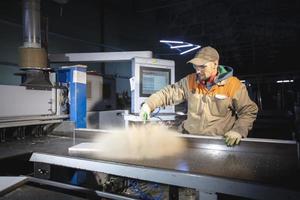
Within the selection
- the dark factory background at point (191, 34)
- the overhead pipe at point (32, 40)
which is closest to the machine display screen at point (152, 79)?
the overhead pipe at point (32, 40)

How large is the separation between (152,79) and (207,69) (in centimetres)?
163

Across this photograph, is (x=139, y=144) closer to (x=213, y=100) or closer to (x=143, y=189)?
(x=143, y=189)

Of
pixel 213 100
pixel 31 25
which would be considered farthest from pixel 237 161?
pixel 31 25

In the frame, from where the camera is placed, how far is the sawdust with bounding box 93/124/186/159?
1623mm

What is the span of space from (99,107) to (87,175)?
2.26 metres

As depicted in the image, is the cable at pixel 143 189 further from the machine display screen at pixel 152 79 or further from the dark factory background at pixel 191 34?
the dark factory background at pixel 191 34

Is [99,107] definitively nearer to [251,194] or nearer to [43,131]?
[43,131]

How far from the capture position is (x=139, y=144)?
188cm

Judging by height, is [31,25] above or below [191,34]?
below

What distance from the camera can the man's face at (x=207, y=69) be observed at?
2.12m

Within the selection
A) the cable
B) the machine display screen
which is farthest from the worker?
the machine display screen

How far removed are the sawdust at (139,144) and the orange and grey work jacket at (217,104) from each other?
0.33 meters

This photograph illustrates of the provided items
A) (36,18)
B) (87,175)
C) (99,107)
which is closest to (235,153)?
(87,175)

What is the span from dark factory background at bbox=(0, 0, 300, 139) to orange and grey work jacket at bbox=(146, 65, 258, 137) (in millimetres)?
2137
